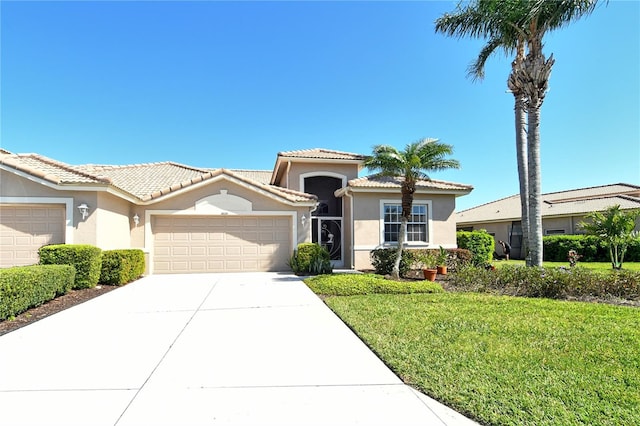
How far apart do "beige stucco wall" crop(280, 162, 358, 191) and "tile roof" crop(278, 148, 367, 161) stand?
450 mm

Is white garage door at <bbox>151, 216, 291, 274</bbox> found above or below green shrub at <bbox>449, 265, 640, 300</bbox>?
above

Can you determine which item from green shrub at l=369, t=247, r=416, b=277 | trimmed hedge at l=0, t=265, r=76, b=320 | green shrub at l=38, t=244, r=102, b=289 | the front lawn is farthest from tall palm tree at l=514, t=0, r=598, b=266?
green shrub at l=38, t=244, r=102, b=289

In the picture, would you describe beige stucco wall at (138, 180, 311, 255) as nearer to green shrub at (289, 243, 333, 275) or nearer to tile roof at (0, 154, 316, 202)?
tile roof at (0, 154, 316, 202)

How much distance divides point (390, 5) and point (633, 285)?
1183cm

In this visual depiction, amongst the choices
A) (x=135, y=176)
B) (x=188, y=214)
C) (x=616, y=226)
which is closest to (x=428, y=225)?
(x=616, y=226)

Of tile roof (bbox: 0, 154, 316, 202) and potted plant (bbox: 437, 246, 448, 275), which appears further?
potted plant (bbox: 437, 246, 448, 275)

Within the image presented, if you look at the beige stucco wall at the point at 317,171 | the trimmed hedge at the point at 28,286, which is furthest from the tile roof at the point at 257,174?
the trimmed hedge at the point at 28,286

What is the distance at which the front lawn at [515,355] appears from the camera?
9.95 feet

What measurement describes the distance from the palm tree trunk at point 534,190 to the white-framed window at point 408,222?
4.80 m

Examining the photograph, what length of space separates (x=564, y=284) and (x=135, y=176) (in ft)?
62.6

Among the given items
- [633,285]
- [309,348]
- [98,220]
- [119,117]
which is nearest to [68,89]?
[119,117]

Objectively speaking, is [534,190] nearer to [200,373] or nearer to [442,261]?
[442,261]

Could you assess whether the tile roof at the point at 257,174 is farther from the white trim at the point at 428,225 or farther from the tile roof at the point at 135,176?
the white trim at the point at 428,225

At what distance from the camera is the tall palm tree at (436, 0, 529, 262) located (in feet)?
37.9
